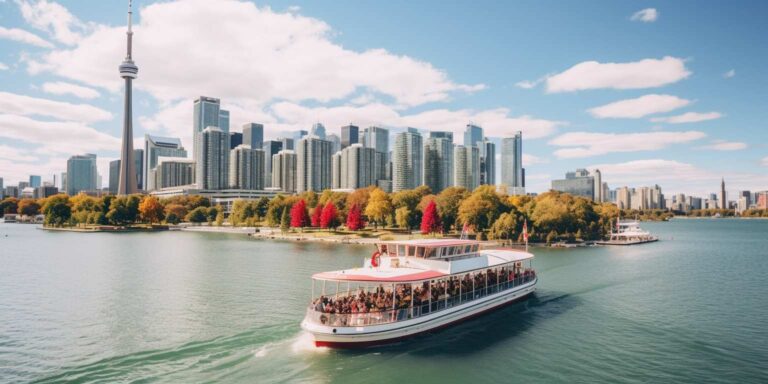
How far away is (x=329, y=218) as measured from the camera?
131625 millimetres

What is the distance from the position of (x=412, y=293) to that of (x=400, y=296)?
2.30 m

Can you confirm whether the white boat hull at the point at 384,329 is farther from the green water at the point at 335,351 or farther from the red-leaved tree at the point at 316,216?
the red-leaved tree at the point at 316,216

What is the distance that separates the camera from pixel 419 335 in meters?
31.1

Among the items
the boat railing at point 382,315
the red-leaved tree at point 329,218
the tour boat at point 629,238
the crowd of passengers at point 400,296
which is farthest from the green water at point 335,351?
the red-leaved tree at point 329,218

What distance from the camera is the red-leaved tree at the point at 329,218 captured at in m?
131

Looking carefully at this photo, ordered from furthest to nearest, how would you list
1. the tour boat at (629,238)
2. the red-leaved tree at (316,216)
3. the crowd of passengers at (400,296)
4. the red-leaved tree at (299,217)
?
the red-leaved tree at (316,216) → the red-leaved tree at (299,217) → the tour boat at (629,238) → the crowd of passengers at (400,296)

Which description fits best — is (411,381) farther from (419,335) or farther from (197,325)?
(197,325)

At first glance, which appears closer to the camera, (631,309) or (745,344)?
(745,344)

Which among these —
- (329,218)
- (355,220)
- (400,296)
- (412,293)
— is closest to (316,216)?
(329,218)

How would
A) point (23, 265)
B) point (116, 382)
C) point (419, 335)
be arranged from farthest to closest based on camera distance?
point (23, 265) → point (419, 335) → point (116, 382)

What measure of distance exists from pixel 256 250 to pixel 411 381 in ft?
232

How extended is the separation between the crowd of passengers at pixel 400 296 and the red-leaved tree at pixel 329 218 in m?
93.7

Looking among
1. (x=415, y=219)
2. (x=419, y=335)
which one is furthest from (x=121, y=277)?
(x=415, y=219)

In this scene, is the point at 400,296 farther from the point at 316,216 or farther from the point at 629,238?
the point at 629,238
